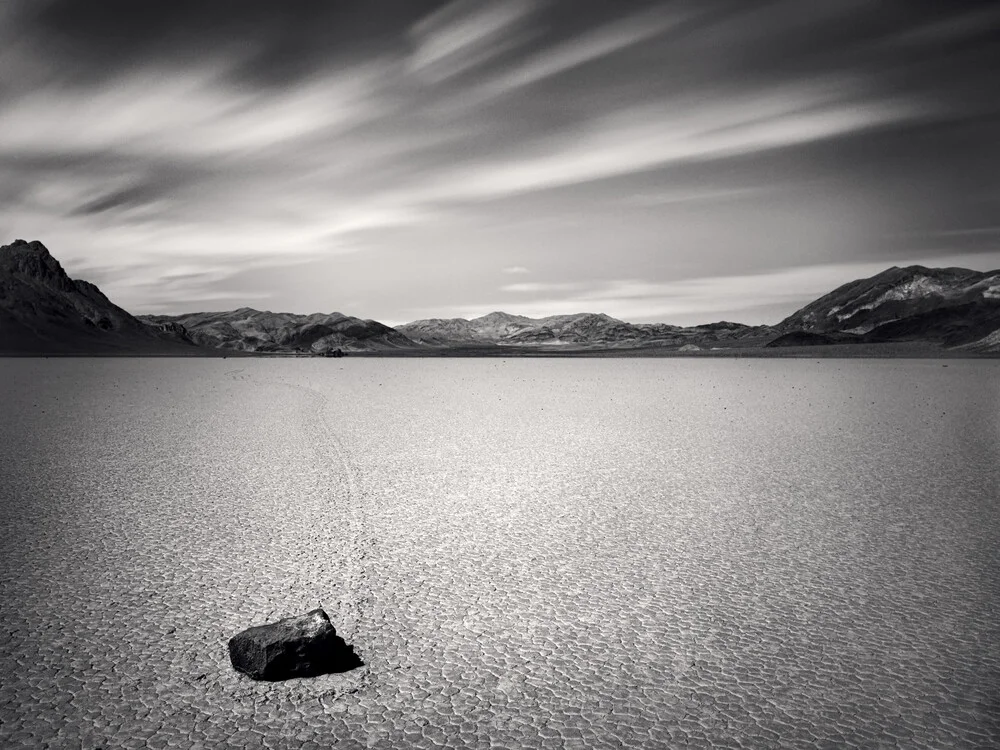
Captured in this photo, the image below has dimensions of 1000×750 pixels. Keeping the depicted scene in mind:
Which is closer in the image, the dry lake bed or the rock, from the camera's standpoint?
the dry lake bed

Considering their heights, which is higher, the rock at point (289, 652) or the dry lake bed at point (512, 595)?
the rock at point (289, 652)

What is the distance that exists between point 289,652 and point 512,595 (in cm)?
185

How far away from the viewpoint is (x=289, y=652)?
164 inches

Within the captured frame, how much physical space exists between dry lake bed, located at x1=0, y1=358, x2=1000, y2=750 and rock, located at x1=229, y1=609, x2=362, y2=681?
13 cm

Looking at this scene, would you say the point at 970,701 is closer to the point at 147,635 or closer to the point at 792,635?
the point at 792,635

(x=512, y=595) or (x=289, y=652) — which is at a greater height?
(x=289, y=652)

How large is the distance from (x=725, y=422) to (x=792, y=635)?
1362cm

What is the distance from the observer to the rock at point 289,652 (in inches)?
162

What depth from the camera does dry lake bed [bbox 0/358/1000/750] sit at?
3.69 metres

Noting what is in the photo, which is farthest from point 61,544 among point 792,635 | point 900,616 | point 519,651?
point 900,616

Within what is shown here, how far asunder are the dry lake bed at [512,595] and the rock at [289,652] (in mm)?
129

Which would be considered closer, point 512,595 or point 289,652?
point 289,652

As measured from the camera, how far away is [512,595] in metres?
5.46

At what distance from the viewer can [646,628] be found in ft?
15.8
